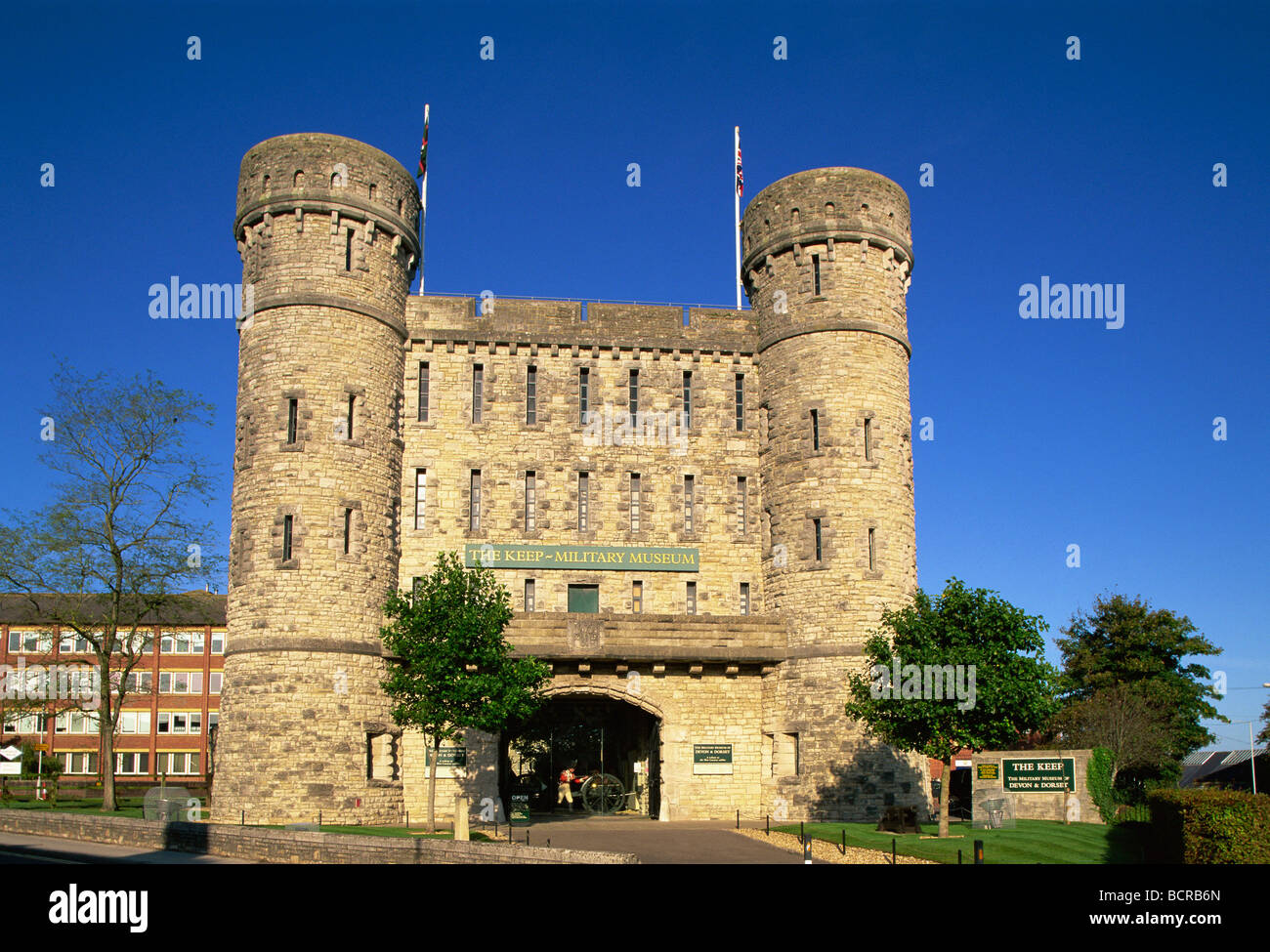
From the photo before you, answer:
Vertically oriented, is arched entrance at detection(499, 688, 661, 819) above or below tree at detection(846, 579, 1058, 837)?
below

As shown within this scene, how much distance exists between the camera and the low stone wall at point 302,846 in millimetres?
20641

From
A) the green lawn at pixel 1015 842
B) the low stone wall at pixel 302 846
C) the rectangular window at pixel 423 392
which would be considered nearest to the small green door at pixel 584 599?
the rectangular window at pixel 423 392

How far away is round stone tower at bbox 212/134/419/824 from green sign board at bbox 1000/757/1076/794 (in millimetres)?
18970

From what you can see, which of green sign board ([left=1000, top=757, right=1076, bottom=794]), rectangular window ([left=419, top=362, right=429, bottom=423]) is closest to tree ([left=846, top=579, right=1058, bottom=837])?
green sign board ([left=1000, top=757, right=1076, bottom=794])

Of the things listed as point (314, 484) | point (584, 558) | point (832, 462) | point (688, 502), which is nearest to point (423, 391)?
point (314, 484)

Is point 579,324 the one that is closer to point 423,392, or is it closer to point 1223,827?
point 423,392

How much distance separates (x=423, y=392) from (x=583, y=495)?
20.4 ft

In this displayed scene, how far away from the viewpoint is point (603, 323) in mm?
37219

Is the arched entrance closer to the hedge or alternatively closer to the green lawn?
the green lawn

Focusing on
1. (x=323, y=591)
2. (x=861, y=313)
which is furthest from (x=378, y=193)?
(x=861, y=313)

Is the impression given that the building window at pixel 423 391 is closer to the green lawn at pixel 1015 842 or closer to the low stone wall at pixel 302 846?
the low stone wall at pixel 302 846

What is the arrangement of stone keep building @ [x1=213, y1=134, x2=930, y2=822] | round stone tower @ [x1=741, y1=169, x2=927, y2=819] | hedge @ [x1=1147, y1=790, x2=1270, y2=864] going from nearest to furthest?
hedge @ [x1=1147, y1=790, x2=1270, y2=864]
stone keep building @ [x1=213, y1=134, x2=930, y2=822]
round stone tower @ [x1=741, y1=169, x2=927, y2=819]

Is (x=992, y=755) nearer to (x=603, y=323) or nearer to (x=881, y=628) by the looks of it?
(x=881, y=628)

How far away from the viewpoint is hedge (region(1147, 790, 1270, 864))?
1811 centimetres
